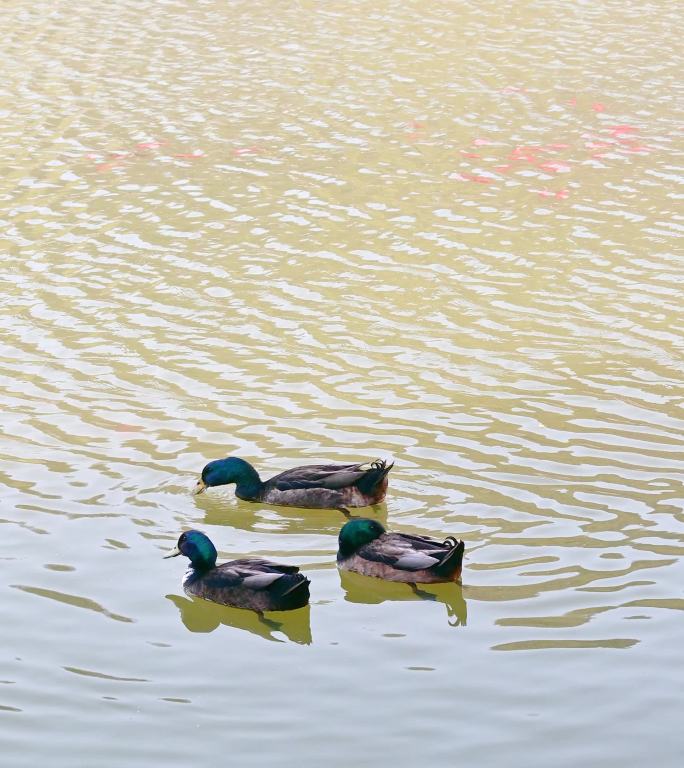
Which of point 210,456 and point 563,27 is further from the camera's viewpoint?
point 563,27

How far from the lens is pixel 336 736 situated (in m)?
8.04

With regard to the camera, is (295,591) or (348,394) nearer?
(295,591)

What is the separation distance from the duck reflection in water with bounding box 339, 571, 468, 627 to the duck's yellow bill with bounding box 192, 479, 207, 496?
1705mm

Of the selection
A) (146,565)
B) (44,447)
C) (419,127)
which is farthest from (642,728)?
(419,127)

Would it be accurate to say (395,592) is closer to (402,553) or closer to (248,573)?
(402,553)

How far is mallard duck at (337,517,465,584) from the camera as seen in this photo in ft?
31.7

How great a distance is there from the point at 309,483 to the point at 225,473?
2.31ft

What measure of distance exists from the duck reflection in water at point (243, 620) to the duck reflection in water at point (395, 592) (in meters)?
0.43

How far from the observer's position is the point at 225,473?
11289 millimetres

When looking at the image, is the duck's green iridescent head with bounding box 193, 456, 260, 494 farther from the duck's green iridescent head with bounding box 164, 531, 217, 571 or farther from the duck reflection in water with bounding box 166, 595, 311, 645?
the duck reflection in water with bounding box 166, 595, 311, 645

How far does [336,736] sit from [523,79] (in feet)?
66.8

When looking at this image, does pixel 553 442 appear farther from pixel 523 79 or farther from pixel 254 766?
pixel 523 79

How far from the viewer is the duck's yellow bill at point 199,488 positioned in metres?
11.4

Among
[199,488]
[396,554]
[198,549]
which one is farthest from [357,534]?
[199,488]
